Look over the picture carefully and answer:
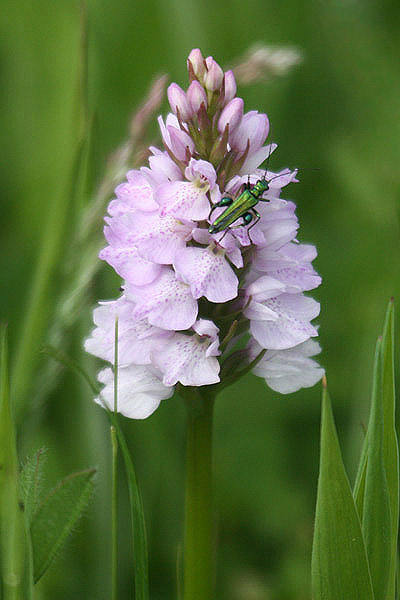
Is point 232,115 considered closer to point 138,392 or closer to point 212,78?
point 212,78

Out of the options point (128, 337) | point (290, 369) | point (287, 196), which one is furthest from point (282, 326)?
point (287, 196)

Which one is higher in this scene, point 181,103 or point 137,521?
point 181,103

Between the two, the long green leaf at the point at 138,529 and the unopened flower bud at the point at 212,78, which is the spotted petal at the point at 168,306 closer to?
the long green leaf at the point at 138,529

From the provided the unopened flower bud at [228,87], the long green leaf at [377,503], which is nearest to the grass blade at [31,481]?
the long green leaf at [377,503]

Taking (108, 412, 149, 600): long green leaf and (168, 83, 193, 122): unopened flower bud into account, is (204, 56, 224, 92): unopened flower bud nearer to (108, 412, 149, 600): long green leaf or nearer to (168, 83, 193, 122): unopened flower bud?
(168, 83, 193, 122): unopened flower bud

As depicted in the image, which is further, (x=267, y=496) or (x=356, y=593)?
(x=267, y=496)

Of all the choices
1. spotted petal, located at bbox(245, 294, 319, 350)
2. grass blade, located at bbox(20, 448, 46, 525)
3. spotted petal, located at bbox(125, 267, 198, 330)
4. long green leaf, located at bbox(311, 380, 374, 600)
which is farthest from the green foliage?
grass blade, located at bbox(20, 448, 46, 525)

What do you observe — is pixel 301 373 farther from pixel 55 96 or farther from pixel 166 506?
pixel 55 96

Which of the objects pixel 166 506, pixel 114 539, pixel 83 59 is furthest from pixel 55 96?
pixel 114 539
